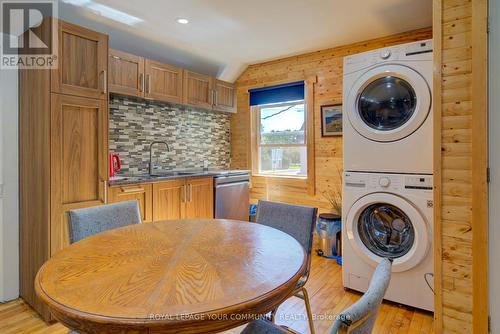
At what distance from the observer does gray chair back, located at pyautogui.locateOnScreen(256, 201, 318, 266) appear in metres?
1.76

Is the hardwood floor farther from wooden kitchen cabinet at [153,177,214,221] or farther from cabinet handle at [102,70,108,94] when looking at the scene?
cabinet handle at [102,70,108,94]

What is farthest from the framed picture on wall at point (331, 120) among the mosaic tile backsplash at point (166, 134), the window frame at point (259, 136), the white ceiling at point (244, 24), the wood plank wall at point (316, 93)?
the mosaic tile backsplash at point (166, 134)

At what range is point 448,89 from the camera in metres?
1.67

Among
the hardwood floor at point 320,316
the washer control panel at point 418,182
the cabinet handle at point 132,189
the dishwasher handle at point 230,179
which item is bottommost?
the hardwood floor at point 320,316

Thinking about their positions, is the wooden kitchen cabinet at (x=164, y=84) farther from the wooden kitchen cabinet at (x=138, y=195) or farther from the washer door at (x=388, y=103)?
the washer door at (x=388, y=103)

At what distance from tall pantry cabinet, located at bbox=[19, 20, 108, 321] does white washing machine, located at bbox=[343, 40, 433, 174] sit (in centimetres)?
201

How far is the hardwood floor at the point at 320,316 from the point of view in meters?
1.88

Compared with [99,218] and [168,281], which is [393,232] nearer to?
[168,281]

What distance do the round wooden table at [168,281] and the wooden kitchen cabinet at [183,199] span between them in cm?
130

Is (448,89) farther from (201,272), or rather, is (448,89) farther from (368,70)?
(201,272)

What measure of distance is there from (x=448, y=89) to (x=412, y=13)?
1.37 meters

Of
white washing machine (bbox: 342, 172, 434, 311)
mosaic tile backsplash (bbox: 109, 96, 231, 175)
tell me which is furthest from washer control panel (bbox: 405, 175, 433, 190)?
mosaic tile backsplash (bbox: 109, 96, 231, 175)

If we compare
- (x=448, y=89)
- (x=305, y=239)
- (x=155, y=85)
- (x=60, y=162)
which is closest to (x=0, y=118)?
(x=60, y=162)

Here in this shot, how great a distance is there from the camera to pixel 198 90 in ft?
11.5
